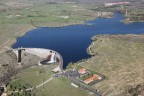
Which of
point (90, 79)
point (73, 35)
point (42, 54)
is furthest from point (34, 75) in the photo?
point (73, 35)

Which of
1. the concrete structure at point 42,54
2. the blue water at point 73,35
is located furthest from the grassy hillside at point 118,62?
the concrete structure at point 42,54

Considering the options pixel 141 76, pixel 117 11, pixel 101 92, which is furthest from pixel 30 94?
pixel 117 11

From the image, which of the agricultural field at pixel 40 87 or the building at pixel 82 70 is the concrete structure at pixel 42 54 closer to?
the building at pixel 82 70

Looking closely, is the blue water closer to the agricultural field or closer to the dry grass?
the dry grass

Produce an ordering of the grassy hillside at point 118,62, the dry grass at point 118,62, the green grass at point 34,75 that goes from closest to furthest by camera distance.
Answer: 1. the grassy hillside at point 118,62
2. the dry grass at point 118,62
3. the green grass at point 34,75

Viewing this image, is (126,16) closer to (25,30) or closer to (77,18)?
(77,18)

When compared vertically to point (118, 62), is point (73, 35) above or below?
below

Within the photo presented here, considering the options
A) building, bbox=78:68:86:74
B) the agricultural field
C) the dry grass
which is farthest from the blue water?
the agricultural field

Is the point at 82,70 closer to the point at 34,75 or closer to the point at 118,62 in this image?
the point at 34,75
